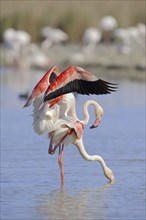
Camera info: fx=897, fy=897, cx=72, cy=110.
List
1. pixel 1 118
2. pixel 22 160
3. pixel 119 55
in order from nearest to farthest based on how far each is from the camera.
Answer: pixel 22 160 → pixel 1 118 → pixel 119 55

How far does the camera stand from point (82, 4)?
1625 inches

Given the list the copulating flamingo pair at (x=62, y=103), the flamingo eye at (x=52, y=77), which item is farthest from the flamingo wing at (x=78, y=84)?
the flamingo eye at (x=52, y=77)

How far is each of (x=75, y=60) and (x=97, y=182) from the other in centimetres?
1591

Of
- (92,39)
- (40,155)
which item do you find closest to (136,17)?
(92,39)

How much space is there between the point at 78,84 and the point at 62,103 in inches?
9.8

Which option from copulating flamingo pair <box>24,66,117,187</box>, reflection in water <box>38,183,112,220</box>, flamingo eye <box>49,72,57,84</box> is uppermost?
flamingo eye <box>49,72,57,84</box>

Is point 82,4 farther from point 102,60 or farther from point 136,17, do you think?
point 102,60

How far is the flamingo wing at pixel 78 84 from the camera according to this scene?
8.09 metres

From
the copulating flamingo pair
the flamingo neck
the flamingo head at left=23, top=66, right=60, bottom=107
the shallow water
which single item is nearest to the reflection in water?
the shallow water

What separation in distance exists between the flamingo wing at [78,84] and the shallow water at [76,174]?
884mm

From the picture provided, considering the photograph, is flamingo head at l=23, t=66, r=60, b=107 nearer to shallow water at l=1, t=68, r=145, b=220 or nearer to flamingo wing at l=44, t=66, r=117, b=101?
flamingo wing at l=44, t=66, r=117, b=101

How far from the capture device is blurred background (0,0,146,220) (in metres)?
7.40

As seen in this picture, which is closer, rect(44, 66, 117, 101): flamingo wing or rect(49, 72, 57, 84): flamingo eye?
rect(44, 66, 117, 101): flamingo wing

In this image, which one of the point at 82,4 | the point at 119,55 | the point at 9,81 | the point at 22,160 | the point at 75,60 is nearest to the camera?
the point at 22,160
